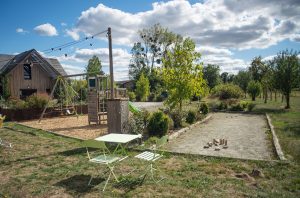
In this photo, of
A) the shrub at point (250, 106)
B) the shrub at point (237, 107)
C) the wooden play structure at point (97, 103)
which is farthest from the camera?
the shrub at point (237, 107)

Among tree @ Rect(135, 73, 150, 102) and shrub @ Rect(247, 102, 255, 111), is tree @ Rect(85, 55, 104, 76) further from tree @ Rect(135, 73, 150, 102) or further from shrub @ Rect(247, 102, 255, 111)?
shrub @ Rect(247, 102, 255, 111)

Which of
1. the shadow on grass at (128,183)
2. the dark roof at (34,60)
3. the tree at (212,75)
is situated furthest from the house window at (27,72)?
the tree at (212,75)

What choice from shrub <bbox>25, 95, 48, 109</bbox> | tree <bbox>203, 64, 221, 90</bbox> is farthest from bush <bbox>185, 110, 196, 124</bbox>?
tree <bbox>203, 64, 221, 90</bbox>

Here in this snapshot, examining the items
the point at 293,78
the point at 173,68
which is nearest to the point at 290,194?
the point at 173,68

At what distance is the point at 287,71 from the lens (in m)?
21.0

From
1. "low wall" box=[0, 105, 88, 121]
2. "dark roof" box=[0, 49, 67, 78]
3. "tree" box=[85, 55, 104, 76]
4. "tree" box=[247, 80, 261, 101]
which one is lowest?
"low wall" box=[0, 105, 88, 121]

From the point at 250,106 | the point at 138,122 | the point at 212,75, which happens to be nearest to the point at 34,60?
the point at 138,122

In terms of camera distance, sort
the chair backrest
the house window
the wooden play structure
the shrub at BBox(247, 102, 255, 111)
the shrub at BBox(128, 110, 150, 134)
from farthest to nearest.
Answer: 1. the house window
2. the shrub at BBox(247, 102, 255, 111)
3. the wooden play structure
4. the shrub at BBox(128, 110, 150, 134)
5. the chair backrest

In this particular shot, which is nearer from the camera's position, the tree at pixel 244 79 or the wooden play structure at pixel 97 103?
the wooden play structure at pixel 97 103

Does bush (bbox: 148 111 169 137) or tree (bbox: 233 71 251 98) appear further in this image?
tree (bbox: 233 71 251 98)

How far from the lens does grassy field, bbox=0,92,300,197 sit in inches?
192

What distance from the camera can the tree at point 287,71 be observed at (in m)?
20.8

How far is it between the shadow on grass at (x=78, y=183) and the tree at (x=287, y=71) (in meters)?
20.4

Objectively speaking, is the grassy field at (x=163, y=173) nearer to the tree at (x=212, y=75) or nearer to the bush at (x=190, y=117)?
the bush at (x=190, y=117)
